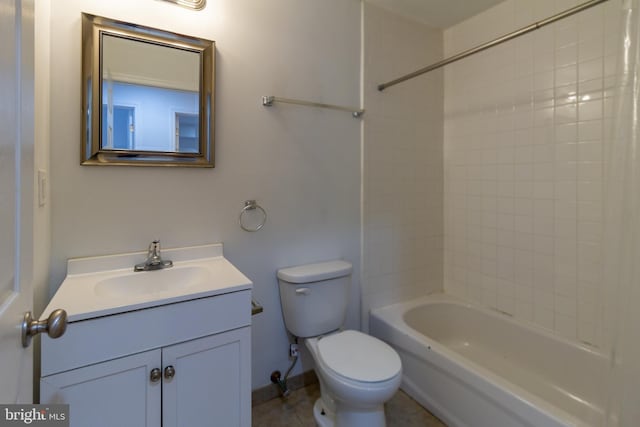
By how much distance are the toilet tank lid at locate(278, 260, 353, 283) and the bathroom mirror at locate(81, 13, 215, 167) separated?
689mm

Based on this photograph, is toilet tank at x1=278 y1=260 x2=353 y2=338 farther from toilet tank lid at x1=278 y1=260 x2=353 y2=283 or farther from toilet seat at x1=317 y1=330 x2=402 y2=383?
toilet seat at x1=317 y1=330 x2=402 y2=383

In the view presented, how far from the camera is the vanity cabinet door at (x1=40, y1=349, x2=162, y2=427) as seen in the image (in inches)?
34.7

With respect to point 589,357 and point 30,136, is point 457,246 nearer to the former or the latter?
point 589,357

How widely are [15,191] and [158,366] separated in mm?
713

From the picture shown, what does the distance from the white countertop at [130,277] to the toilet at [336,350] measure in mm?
429

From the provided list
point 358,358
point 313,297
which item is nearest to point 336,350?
point 358,358

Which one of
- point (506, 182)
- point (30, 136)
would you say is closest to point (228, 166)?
point (30, 136)

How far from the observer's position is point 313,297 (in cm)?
162

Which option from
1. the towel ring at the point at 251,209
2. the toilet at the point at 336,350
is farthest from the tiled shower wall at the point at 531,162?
the towel ring at the point at 251,209

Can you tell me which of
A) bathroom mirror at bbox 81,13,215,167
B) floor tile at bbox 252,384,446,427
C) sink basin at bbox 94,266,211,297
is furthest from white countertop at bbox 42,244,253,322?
floor tile at bbox 252,384,446,427

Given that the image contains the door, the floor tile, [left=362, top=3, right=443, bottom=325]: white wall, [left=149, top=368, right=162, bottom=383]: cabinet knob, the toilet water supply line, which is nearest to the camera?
the door

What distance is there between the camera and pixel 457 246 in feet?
7.47

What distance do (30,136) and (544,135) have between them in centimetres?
224

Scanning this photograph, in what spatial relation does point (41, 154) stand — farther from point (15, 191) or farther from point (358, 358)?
point (358, 358)
